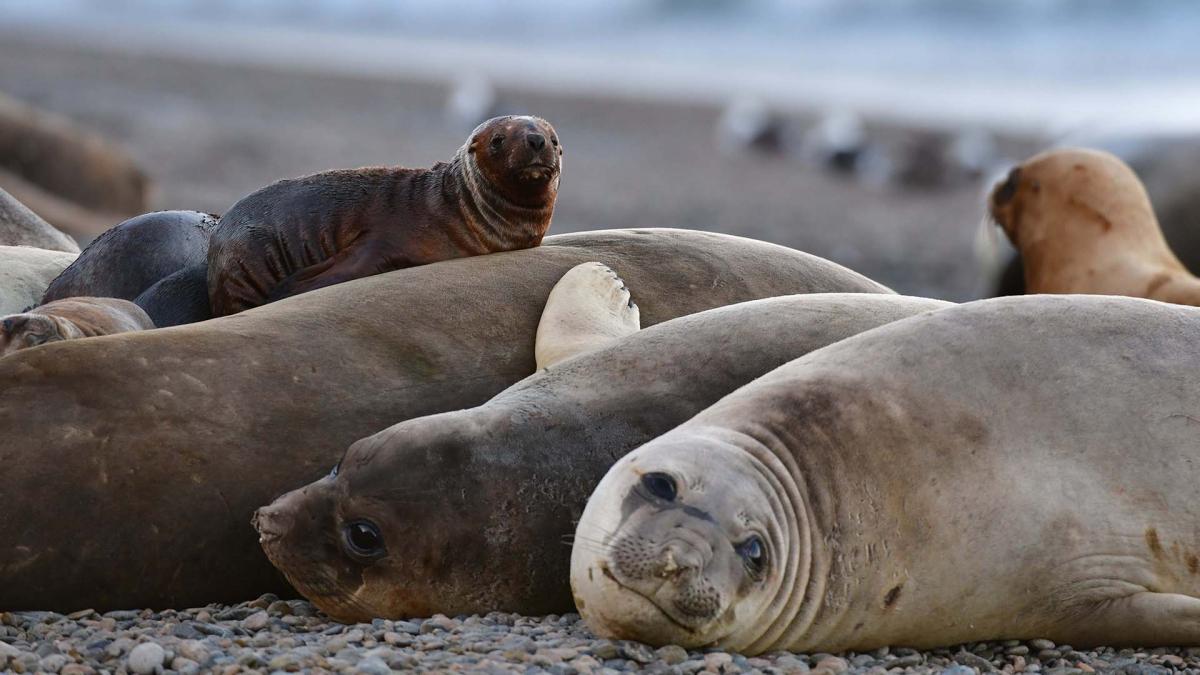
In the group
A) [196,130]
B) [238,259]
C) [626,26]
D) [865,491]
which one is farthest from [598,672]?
[626,26]

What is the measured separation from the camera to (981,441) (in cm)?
379

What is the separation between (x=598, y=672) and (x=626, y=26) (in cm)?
4963

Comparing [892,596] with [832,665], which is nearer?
[832,665]

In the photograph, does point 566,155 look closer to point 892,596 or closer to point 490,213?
point 490,213

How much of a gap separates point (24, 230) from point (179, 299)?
1696 mm

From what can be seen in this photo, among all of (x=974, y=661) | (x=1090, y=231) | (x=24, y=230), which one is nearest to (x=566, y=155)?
(x=1090, y=231)

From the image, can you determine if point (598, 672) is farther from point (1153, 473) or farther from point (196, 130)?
point (196, 130)

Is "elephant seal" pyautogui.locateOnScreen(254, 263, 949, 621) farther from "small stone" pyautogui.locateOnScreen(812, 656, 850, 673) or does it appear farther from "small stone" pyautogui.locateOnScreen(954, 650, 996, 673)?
"small stone" pyautogui.locateOnScreen(954, 650, 996, 673)

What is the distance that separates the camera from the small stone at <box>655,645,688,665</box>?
338 cm

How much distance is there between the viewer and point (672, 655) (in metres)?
3.40

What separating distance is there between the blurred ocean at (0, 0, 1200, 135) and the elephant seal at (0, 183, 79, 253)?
19156mm

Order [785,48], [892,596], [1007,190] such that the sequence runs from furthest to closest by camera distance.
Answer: [785,48]
[1007,190]
[892,596]

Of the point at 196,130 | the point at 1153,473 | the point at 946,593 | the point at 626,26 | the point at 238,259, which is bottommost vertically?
the point at 946,593

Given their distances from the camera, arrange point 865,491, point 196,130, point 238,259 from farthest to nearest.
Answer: point 196,130, point 238,259, point 865,491
